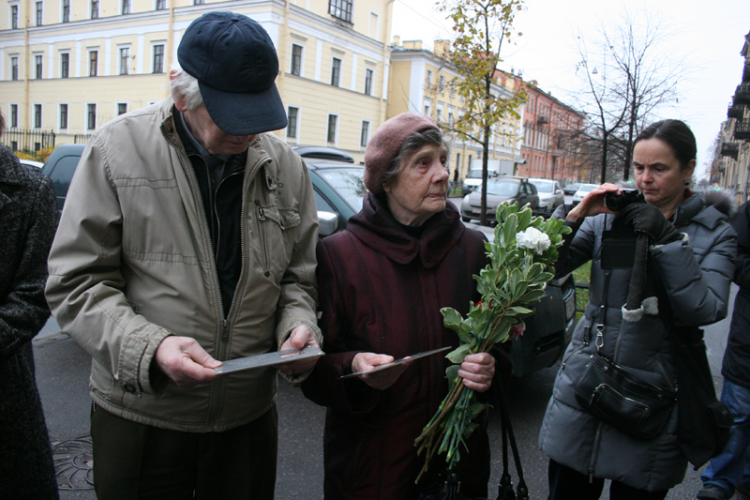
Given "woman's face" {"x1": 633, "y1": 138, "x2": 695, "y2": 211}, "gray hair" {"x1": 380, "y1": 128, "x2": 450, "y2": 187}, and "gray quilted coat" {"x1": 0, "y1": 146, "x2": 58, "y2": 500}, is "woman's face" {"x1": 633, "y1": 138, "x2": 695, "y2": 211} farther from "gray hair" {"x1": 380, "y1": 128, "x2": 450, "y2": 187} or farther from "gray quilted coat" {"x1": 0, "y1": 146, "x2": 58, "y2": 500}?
"gray quilted coat" {"x1": 0, "y1": 146, "x2": 58, "y2": 500}

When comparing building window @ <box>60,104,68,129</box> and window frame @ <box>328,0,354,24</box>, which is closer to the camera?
window frame @ <box>328,0,354,24</box>

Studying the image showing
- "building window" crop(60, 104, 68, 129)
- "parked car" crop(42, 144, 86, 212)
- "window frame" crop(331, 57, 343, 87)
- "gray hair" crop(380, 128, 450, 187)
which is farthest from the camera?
"building window" crop(60, 104, 68, 129)

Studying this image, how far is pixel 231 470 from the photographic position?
5.84ft

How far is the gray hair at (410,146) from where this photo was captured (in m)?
1.89

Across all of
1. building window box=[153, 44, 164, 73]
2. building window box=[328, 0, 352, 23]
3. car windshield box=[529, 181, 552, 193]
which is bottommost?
car windshield box=[529, 181, 552, 193]

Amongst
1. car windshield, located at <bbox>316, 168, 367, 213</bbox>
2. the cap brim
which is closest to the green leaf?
the cap brim

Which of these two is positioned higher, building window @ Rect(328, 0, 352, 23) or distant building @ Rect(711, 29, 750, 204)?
building window @ Rect(328, 0, 352, 23)

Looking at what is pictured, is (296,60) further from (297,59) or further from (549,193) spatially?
(549,193)

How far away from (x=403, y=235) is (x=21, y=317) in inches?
50.4

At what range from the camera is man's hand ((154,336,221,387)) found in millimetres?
1328

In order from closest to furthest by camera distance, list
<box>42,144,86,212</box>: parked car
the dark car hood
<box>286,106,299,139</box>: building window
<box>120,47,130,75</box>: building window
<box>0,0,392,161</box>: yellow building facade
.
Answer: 1. <box>42,144,86,212</box>: parked car
2. the dark car hood
3. <box>0,0,392,161</box>: yellow building facade
4. <box>286,106,299,139</box>: building window
5. <box>120,47,130,75</box>: building window

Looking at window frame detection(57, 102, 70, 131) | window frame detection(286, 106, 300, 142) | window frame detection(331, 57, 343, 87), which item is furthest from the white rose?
window frame detection(57, 102, 70, 131)

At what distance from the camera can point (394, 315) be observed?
1.84 m

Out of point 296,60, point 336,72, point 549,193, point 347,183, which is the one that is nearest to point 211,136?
point 347,183
